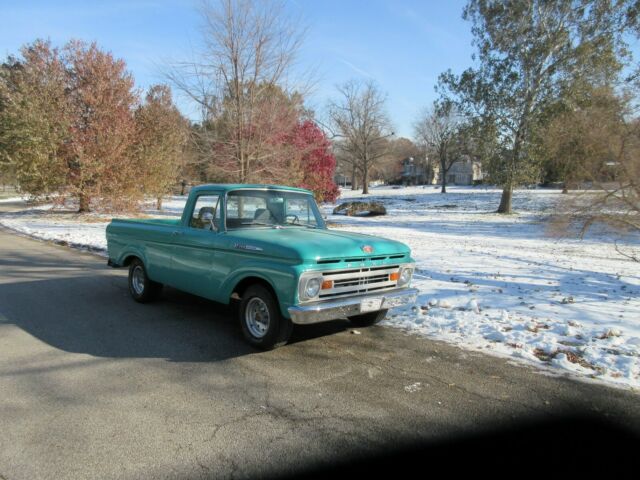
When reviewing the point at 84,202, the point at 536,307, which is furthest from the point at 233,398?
the point at 84,202

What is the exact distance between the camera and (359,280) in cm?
495

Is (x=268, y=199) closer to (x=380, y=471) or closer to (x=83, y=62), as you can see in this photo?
(x=380, y=471)

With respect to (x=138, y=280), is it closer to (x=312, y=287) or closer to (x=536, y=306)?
(x=312, y=287)

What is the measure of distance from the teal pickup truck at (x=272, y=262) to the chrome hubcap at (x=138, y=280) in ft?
0.68

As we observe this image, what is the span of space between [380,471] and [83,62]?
81.0 feet

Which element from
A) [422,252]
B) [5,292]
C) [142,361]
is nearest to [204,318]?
[142,361]

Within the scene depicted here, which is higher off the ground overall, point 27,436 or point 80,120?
point 80,120

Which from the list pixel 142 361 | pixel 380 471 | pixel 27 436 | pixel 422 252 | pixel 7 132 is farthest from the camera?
pixel 7 132

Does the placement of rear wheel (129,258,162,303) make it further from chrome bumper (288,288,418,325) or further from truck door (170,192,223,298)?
chrome bumper (288,288,418,325)

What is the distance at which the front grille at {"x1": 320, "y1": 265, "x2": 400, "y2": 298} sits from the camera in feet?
15.4

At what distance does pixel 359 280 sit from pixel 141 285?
3.77 m

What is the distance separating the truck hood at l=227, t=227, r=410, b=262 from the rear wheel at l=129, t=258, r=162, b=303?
7.27 feet

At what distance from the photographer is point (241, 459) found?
3000mm

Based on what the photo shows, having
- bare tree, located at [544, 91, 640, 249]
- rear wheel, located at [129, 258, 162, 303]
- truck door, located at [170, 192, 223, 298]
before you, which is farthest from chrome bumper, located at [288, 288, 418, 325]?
bare tree, located at [544, 91, 640, 249]
